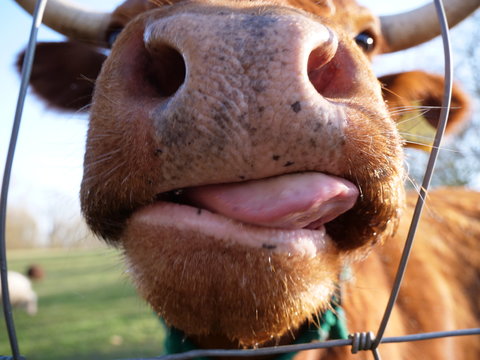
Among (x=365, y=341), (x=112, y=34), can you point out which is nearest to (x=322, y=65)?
(x=365, y=341)

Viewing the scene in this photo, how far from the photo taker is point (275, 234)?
46.1 inches

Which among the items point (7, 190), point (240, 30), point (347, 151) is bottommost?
point (7, 190)

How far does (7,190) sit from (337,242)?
0.90 metres

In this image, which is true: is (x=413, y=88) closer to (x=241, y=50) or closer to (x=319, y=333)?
(x=319, y=333)

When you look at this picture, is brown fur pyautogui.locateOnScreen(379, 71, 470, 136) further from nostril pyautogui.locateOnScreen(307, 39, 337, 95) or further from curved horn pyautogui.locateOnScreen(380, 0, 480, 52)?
nostril pyautogui.locateOnScreen(307, 39, 337, 95)

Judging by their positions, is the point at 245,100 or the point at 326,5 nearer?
the point at 245,100

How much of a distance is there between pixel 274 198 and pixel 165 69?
427 millimetres

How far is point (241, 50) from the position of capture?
109 centimetres

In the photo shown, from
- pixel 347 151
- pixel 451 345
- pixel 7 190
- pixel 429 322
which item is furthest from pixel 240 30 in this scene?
pixel 451 345

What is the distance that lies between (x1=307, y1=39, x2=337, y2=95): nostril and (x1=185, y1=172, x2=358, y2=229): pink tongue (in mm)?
264

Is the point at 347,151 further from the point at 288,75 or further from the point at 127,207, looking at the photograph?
the point at 127,207

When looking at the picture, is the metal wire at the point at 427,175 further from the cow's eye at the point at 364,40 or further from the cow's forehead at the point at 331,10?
the cow's eye at the point at 364,40

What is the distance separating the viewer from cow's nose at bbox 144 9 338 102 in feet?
3.55

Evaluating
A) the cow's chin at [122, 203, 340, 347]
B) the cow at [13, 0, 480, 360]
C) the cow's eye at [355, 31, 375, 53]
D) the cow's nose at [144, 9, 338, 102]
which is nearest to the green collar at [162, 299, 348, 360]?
the cow at [13, 0, 480, 360]
